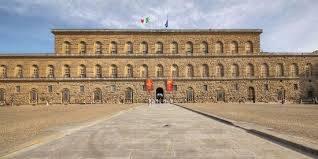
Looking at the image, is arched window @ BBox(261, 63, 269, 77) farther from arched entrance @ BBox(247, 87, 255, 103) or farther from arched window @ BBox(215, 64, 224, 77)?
arched window @ BBox(215, 64, 224, 77)

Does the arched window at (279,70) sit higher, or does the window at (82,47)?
the window at (82,47)

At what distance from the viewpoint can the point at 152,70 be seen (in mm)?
49125

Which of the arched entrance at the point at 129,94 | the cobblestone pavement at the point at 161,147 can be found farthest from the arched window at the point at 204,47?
the cobblestone pavement at the point at 161,147

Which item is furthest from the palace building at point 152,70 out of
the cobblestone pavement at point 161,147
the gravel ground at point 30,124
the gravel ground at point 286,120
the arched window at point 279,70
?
the cobblestone pavement at point 161,147

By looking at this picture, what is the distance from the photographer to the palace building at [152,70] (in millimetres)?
48562

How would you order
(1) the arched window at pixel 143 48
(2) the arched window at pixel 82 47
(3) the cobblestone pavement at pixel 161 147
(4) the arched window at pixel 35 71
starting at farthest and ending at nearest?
(1) the arched window at pixel 143 48
(2) the arched window at pixel 82 47
(4) the arched window at pixel 35 71
(3) the cobblestone pavement at pixel 161 147

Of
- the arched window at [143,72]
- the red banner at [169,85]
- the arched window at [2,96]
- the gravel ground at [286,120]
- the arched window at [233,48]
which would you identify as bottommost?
the gravel ground at [286,120]

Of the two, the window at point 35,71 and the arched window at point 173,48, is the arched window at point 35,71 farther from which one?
the arched window at point 173,48

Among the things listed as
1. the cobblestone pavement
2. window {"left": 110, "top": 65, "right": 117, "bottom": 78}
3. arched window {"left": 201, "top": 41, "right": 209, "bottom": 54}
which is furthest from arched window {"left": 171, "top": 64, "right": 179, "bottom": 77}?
the cobblestone pavement

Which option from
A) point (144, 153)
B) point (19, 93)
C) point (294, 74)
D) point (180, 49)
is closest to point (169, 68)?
point (180, 49)

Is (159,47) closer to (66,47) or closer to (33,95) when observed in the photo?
(66,47)

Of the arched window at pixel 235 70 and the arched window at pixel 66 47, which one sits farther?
the arched window at pixel 235 70

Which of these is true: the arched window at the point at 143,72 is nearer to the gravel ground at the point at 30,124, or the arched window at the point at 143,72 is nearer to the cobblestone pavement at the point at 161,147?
the gravel ground at the point at 30,124

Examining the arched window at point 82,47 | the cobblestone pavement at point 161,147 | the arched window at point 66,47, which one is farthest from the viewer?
the arched window at point 82,47
